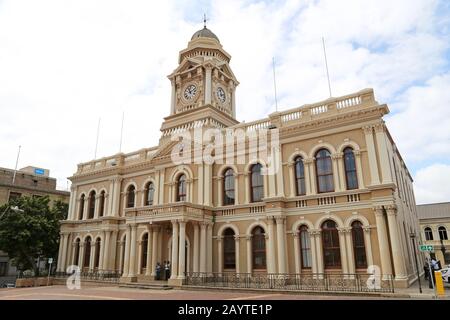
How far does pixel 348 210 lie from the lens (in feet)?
64.1

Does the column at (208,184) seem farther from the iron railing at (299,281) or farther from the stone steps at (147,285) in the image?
the stone steps at (147,285)

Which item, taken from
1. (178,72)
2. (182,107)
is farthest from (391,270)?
(178,72)

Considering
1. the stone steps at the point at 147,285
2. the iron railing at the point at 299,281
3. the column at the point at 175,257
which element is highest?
the column at the point at 175,257

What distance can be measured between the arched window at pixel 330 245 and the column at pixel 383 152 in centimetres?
388

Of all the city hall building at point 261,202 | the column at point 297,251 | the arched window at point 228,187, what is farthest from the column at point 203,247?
the column at point 297,251

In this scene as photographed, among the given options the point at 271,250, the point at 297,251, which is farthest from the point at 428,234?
→ the point at 271,250

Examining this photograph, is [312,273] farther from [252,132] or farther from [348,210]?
[252,132]

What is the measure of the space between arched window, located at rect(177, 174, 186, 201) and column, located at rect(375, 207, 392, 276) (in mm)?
13870

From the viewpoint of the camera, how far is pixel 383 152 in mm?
19141

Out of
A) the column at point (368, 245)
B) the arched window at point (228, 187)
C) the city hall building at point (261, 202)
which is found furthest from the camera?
the arched window at point (228, 187)

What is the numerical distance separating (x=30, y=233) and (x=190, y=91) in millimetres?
19147

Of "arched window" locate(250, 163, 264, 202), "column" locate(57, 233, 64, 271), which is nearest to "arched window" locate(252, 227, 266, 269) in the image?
"arched window" locate(250, 163, 264, 202)

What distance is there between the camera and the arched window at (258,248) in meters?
21.9

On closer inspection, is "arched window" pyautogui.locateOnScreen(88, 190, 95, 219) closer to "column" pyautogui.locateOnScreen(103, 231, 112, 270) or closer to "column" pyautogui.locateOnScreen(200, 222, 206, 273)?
"column" pyautogui.locateOnScreen(103, 231, 112, 270)
